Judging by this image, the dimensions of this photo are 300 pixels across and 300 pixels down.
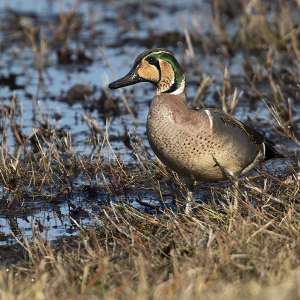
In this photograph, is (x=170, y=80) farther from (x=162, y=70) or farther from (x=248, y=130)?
(x=248, y=130)

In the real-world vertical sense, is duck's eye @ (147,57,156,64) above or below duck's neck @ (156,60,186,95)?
above

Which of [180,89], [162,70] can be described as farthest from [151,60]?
[180,89]

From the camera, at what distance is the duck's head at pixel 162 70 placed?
4617 millimetres

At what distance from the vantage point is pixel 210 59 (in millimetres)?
10281

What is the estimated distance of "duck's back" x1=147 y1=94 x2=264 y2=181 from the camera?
4410 mm

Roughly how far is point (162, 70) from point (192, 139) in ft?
2.05

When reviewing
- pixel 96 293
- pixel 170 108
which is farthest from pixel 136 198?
pixel 96 293

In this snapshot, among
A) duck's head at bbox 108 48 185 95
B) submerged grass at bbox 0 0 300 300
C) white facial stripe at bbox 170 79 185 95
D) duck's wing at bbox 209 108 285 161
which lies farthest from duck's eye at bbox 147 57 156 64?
submerged grass at bbox 0 0 300 300

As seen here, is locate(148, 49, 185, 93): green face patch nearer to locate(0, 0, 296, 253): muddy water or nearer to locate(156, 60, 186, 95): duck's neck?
locate(156, 60, 186, 95): duck's neck

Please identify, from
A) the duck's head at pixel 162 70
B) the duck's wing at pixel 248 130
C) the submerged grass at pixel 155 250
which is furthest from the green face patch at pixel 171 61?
the submerged grass at pixel 155 250

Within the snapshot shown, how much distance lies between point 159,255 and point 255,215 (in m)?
0.68

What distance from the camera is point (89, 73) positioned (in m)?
9.80

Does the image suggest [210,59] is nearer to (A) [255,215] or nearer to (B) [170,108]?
(B) [170,108]

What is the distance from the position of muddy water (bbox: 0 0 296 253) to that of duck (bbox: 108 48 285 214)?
2.47 ft
